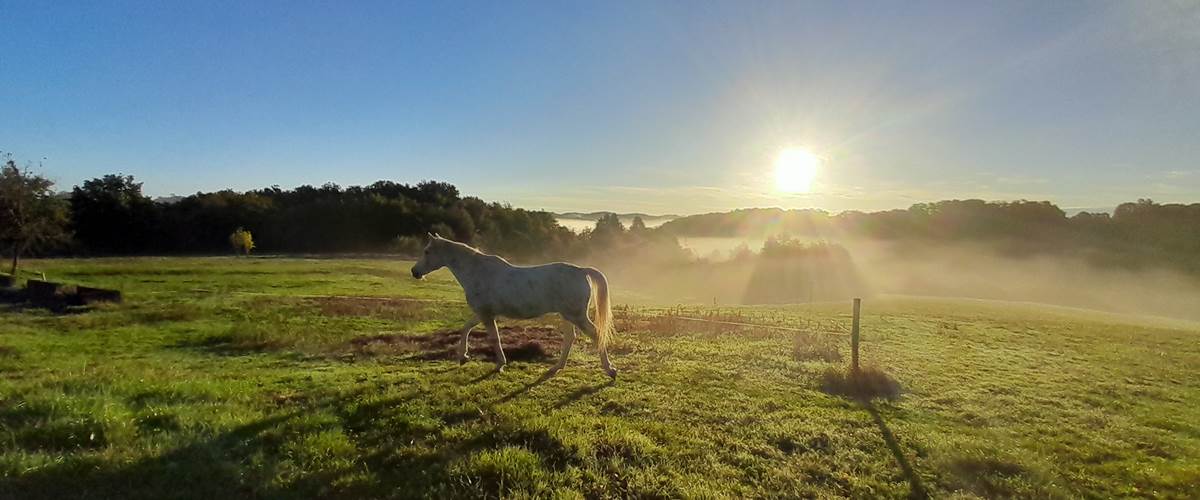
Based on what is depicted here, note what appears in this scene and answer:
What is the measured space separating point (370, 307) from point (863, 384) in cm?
2090

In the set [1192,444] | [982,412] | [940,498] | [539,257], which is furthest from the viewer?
[539,257]

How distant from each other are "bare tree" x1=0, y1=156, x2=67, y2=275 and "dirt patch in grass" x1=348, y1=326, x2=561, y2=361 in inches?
1256

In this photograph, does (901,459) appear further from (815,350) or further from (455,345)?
(455,345)

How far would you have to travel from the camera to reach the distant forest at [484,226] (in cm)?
7300

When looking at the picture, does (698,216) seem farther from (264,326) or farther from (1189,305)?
(264,326)

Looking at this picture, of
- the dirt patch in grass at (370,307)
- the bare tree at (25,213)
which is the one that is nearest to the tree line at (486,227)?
→ the bare tree at (25,213)

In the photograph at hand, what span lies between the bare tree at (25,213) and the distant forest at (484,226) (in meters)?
35.0

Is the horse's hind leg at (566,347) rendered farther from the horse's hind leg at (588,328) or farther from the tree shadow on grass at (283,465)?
the tree shadow on grass at (283,465)

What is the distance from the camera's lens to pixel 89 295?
2352cm

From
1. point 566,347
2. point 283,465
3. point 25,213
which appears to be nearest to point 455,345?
point 566,347

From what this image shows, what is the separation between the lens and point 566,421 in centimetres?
774

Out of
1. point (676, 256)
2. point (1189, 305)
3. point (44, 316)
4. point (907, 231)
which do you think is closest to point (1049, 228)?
point (907, 231)

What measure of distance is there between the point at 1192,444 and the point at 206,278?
149ft

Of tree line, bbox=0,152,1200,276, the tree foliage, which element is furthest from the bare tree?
the tree foliage
